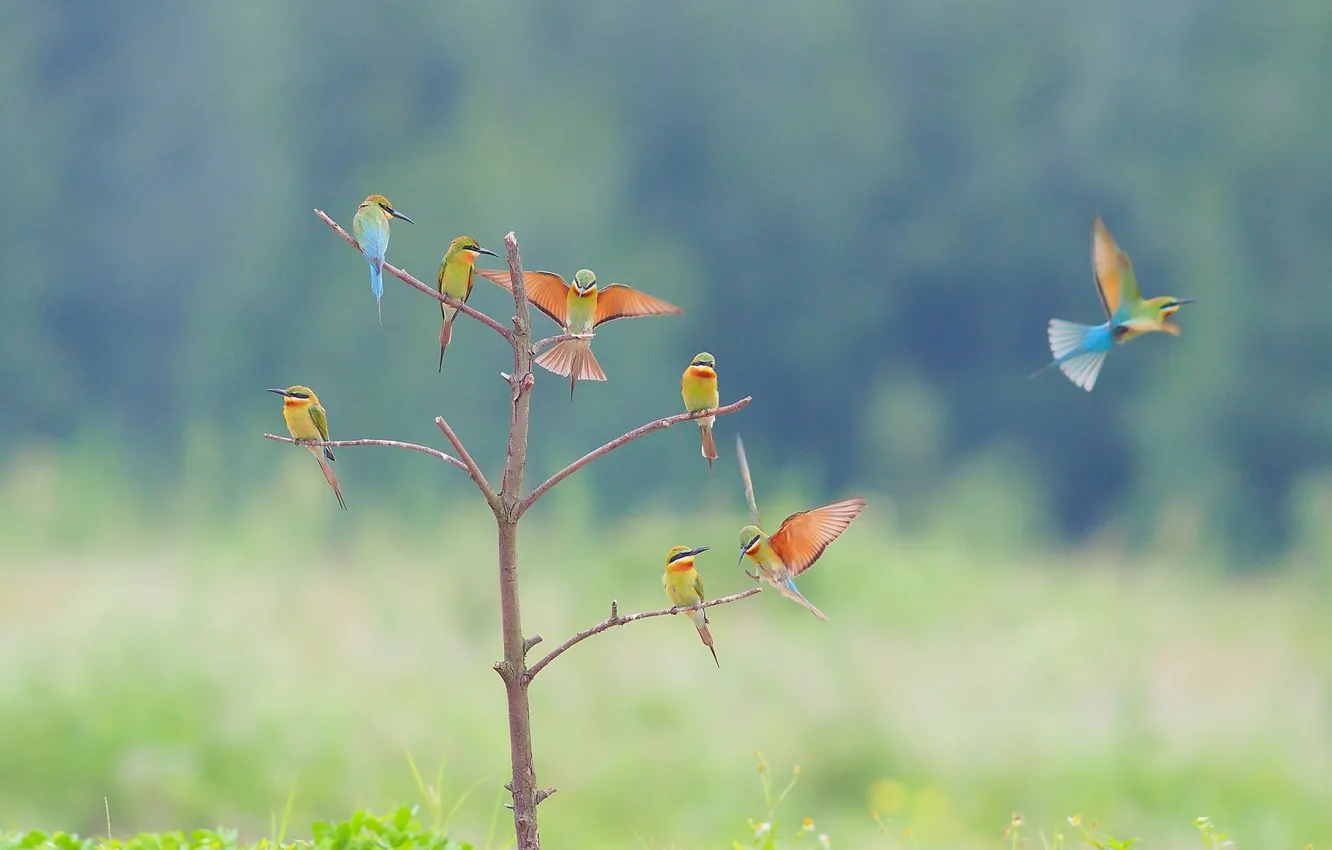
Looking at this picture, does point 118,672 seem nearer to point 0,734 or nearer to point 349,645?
point 0,734

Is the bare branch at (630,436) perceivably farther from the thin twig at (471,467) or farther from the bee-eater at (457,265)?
the bee-eater at (457,265)

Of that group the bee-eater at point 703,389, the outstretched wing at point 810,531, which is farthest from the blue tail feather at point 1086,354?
the bee-eater at point 703,389

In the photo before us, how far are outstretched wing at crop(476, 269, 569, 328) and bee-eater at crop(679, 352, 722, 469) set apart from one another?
147 mm

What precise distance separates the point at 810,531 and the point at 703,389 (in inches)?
13.1

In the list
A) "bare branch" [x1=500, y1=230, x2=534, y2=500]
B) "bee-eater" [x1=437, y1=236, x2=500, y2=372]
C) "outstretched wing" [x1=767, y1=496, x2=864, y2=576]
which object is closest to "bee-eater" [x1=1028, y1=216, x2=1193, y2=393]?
"outstretched wing" [x1=767, y1=496, x2=864, y2=576]

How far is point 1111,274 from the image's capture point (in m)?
1.25

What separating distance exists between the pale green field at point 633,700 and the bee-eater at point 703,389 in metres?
1.70

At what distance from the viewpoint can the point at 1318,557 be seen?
14.5 feet

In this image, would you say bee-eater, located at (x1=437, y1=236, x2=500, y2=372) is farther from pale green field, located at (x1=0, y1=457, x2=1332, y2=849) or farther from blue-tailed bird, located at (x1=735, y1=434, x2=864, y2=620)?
pale green field, located at (x1=0, y1=457, x2=1332, y2=849)

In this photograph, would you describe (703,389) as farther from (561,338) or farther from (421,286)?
(421,286)

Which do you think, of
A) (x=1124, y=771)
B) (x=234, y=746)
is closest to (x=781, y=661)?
(x=1124, y=771)

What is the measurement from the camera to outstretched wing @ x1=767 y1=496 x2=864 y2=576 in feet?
3.67

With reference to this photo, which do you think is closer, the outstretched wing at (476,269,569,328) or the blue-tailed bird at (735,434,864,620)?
the blue-tailed bird at (735,434,864,620)

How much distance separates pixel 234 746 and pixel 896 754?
1.68m
